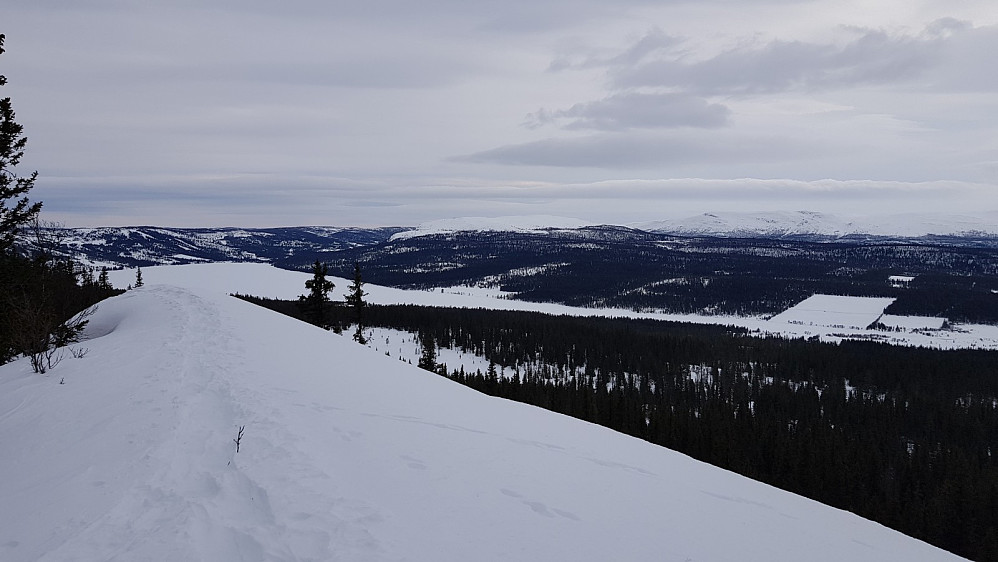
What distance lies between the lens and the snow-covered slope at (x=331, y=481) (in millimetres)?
7449

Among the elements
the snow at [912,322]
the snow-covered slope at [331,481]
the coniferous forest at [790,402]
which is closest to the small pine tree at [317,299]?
the coniferous forest at [790,402]

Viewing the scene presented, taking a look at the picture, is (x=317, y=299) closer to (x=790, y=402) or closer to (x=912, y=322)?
(x=790, y=402)

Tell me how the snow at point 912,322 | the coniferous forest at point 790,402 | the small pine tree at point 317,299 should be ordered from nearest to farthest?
the small pine tree at point 317,299, the coniferous forest at point 790,402, the snow at point 912,322

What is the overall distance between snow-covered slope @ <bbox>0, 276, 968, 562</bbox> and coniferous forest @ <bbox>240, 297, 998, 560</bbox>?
37350 mm

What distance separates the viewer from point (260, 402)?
13.6 m

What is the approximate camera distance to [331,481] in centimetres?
934

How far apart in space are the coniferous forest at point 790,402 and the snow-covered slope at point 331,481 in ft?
123

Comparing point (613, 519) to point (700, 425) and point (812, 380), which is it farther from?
point (812, 380)

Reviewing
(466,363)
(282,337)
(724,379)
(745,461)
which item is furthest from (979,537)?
(466,363)

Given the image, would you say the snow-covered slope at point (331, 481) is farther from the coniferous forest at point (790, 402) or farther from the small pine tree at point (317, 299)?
the coniferous forest at point (790, 402)

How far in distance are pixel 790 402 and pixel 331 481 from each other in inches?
3595

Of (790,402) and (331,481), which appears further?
(790,402)

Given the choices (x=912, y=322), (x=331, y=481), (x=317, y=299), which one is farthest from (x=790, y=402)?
(x=912, y=322)

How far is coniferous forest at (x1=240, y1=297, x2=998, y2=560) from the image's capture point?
49750mm
